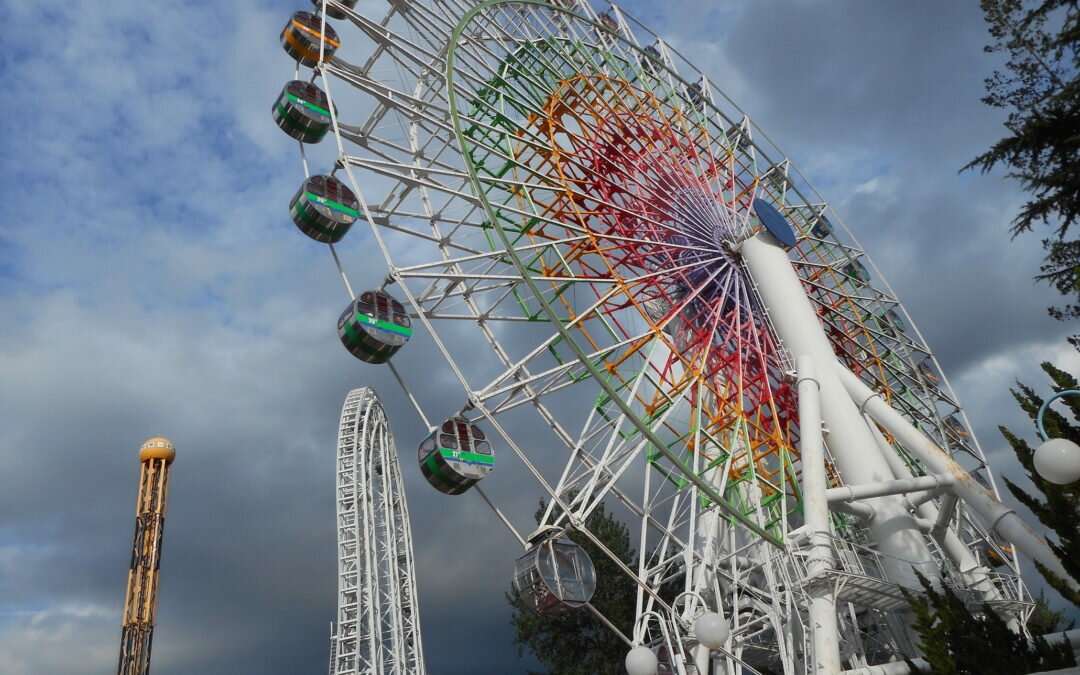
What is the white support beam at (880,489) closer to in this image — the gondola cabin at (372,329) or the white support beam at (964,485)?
the white support beam at (964,485)

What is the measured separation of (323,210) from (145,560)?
23.3 m

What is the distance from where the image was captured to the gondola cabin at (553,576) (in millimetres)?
15039

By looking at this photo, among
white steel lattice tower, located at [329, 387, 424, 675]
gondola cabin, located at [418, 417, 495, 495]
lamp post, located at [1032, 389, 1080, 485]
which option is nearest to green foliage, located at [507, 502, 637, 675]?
white steel lattice tower, located at [329, 387, 424, 675]

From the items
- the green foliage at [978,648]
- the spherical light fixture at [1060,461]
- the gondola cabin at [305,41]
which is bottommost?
the green foliage at [978,648]

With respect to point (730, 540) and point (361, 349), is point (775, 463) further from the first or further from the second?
point (361, 349)

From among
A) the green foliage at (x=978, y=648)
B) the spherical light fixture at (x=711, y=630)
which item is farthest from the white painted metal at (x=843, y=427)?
the green foliage at (x=978, y=648)

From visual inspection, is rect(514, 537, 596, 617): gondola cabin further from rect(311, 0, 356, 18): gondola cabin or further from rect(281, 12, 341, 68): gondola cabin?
rect(311, 0, 356, 18): gondola cabin

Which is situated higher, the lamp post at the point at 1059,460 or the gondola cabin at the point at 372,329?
the gondola cabin at the point at 372,329

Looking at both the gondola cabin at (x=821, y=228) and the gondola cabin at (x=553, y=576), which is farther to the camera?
the gondola cabin at (x=821, y=228)

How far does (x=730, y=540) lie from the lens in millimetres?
19062

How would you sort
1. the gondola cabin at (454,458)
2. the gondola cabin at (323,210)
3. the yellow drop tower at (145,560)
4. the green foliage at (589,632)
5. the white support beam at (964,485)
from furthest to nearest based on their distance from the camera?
the yellow drop tower at (145,560) → the green foliage at (589,632) → the gondola cabin at (323,210) → the gondola cabin at (454,458) → the white support beam at (964,485)

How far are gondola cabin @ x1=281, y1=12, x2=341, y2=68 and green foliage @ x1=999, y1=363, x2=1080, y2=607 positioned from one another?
17166 millimetres

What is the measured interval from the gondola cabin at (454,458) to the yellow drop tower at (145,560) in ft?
77.3

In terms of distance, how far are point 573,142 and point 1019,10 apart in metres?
9.41
